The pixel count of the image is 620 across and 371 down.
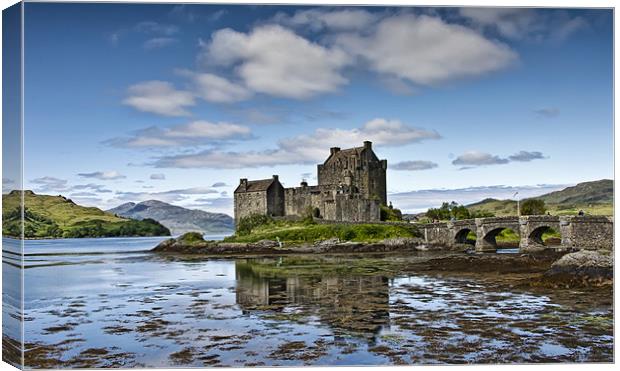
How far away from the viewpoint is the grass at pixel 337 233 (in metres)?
39.6

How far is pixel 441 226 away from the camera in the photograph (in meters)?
39.3

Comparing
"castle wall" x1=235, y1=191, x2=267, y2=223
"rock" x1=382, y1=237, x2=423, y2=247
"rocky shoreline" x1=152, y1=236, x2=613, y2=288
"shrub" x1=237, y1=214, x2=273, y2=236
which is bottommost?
"rocky shoreline" x1=152, y1=236, x2=613, y2=288

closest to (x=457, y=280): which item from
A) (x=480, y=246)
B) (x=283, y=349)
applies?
(x=283, y=349)

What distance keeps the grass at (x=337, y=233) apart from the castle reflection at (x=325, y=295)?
15.2 metres

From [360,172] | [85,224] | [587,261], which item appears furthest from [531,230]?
[85,224]

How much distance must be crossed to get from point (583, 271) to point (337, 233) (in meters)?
24.4

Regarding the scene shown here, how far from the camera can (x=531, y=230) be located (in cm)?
3272

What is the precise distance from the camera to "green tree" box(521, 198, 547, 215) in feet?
140

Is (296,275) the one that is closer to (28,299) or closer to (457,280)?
(457,280)

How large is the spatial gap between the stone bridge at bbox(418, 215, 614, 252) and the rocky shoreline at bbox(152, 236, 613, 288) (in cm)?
103

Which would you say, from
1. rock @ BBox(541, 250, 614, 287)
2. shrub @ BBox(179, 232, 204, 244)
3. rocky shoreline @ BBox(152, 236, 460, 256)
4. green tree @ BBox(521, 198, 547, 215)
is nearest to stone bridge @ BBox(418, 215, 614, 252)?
rocky shoreline @ BBox(152, 236, 460, 256)

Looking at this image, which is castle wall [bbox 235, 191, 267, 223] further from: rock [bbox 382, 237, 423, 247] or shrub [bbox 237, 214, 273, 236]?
rock [bbox 382, 237, 423, 247]

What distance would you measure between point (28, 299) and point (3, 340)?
322 inches

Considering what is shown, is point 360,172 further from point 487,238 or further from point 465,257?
point 465,257
